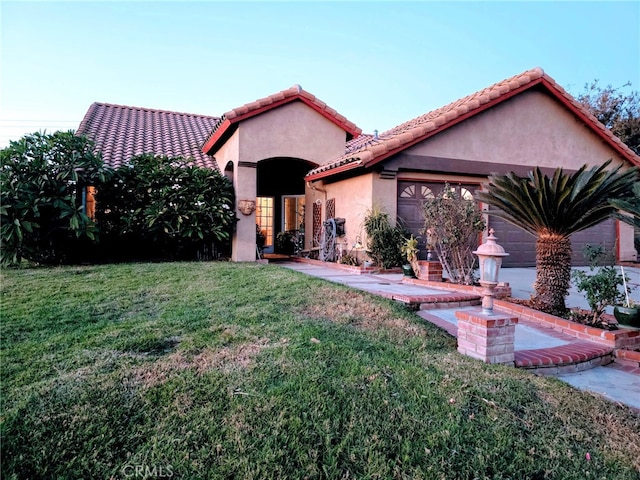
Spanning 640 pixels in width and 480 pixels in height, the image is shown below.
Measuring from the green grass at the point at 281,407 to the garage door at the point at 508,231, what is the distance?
19.1 ft

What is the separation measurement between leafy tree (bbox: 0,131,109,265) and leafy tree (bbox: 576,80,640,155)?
2436 cm

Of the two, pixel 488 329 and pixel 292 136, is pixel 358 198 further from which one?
pixel 488 329

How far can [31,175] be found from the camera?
7.92m

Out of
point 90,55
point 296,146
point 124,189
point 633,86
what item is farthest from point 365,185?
point 633,86

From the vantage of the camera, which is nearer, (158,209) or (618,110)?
(158,209)

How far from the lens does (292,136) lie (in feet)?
35.4

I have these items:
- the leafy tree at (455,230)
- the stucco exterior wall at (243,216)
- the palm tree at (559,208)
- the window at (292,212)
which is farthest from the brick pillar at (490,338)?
the window at (292,212)

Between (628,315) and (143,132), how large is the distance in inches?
570

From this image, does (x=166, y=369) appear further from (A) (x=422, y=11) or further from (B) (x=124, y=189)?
(A) (x=422, y=11)

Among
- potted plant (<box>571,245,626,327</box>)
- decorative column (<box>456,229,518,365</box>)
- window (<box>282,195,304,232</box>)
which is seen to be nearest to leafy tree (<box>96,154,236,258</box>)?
window (<box>282,195,304,232</box>)

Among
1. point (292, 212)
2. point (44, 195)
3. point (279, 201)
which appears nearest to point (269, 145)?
point (292, 212)

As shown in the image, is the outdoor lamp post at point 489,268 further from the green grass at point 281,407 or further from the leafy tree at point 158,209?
the leafy tree at point 158,209

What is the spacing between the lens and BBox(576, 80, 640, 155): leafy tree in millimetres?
20297

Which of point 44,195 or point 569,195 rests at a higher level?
point 44,195
